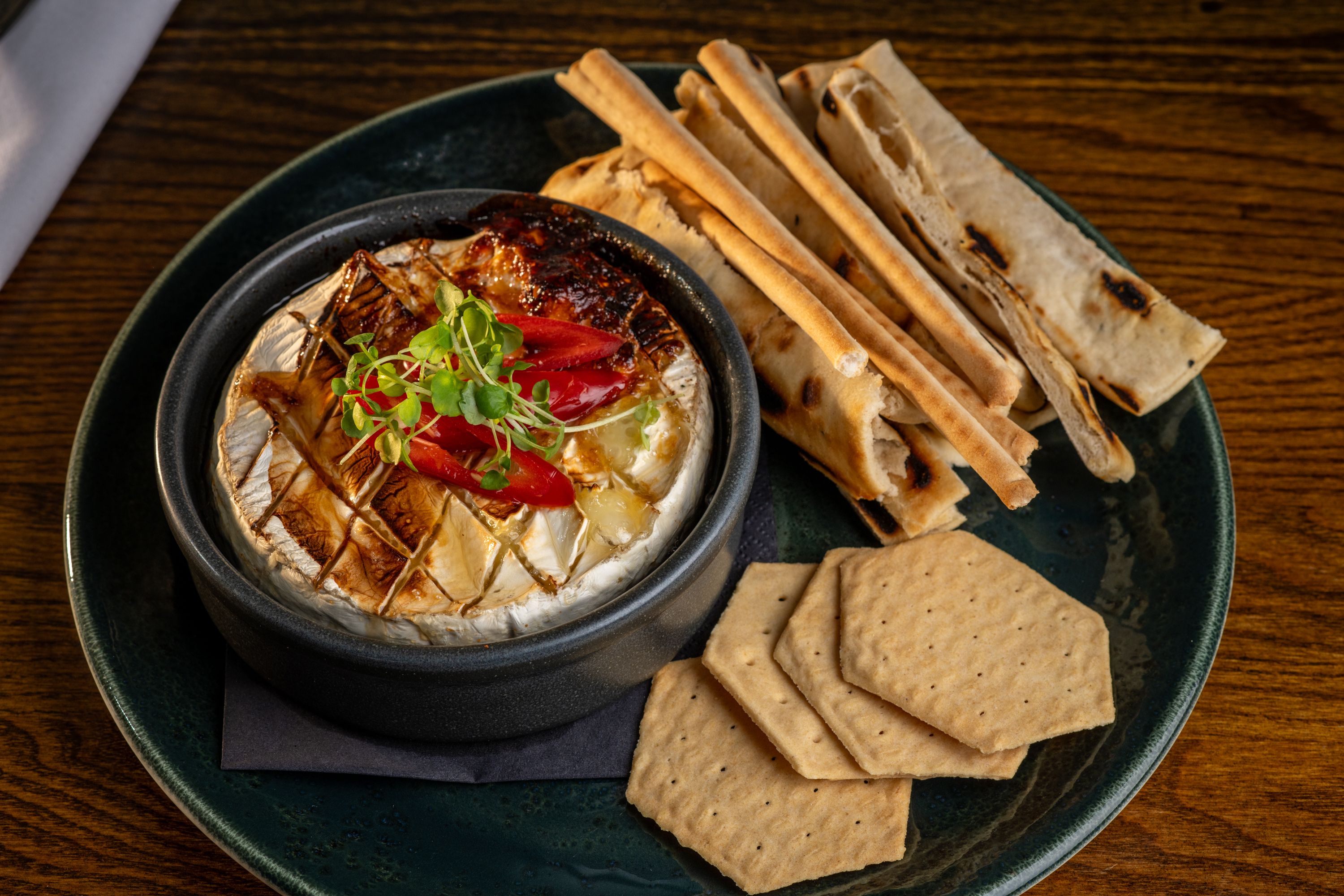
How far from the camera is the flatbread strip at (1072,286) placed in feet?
9.89

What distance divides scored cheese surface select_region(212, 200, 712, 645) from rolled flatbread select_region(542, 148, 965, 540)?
0.78 feet

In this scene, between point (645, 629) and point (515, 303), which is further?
point (515, 303)

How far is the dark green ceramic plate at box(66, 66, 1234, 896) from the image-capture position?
2.46 meters

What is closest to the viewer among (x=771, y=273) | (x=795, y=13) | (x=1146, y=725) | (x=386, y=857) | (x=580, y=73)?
(x=386, y=857)

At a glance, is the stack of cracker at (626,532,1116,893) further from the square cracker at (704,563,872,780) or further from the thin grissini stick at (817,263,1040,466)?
the thin grissini stick at (817,263,1040,466)

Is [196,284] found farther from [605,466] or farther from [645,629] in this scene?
[645,629]

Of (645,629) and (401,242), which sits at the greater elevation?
(401,242)

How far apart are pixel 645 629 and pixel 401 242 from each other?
122 cm

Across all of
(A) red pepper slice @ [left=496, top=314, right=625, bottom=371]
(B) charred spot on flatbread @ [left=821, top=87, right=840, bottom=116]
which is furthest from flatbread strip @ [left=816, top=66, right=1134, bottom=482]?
(A) red pepper slice @ [left=496, top=314, right=625, bottom=371]

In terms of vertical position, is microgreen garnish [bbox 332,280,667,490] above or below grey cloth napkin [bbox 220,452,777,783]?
above

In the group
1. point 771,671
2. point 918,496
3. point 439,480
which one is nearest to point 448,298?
point 439,480

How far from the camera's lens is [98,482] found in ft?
9.52

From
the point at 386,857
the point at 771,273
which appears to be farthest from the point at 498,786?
the point at 771,273

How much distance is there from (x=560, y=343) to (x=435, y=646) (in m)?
0.73
